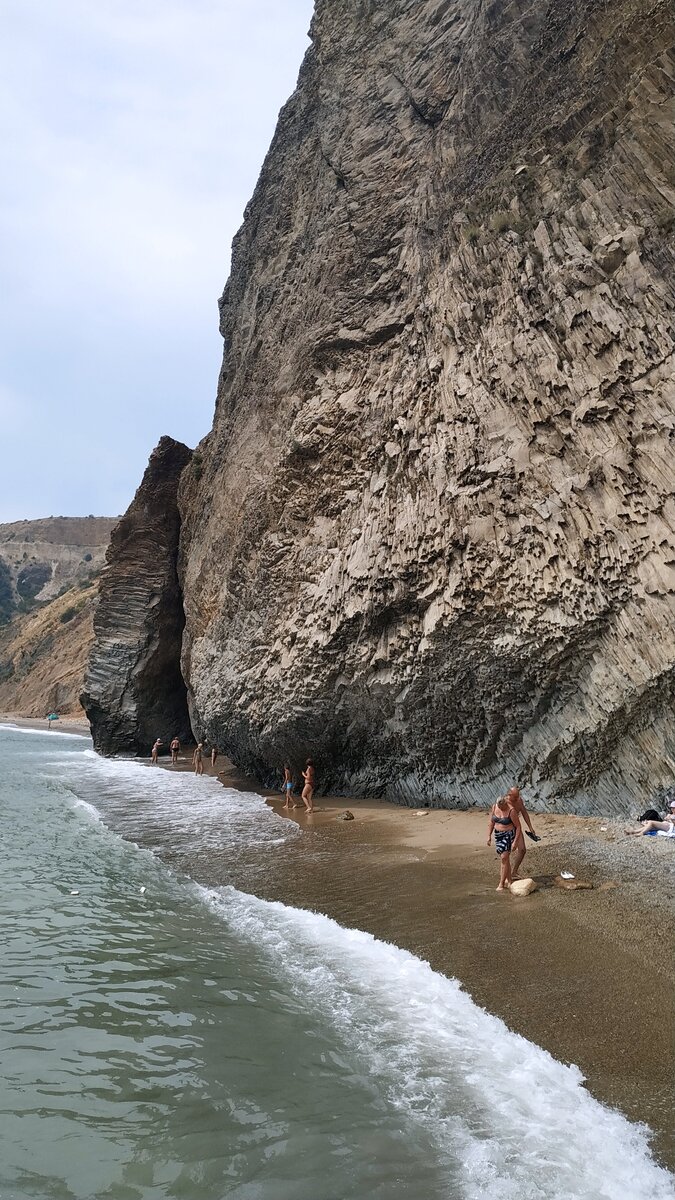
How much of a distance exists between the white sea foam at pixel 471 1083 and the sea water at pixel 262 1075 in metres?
0.01

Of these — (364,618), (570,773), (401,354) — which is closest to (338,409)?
(401,354)

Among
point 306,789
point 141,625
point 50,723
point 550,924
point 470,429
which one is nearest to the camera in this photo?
point 550,924

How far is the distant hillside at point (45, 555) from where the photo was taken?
122 m

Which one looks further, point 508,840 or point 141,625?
point 141,625

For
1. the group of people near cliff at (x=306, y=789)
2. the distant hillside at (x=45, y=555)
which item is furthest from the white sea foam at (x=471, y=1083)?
the distant hillside at (x=45, y=555)

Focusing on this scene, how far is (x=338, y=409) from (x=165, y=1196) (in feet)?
50.5

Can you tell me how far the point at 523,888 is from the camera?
24.4 ft

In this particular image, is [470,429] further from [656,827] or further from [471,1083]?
[471,1083]

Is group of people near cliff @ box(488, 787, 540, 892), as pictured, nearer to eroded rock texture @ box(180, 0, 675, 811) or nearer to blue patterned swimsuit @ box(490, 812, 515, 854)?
blue patterned swimsuit @ box(490, 812, 515, 854)

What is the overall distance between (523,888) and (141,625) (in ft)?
85.2

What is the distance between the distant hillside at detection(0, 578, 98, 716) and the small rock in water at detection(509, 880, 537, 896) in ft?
183

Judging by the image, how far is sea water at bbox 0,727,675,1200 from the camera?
3400 millimetres

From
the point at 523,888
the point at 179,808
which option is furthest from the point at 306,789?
the point at 523,888

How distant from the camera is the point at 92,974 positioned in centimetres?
595
